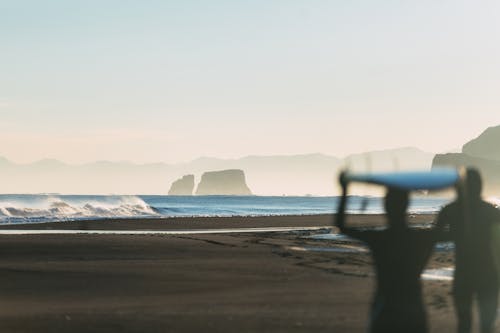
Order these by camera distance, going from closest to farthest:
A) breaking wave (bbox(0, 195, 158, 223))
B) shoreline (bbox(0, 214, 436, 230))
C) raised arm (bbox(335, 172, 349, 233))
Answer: raised arm (bbox(335, 172, 349, 233)), shoreline (bbox(0, 214, 436, 230)), breaking wave (bbox(0, 195, 158, 223))

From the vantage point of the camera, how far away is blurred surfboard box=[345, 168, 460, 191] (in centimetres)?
568

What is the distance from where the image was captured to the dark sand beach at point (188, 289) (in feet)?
37.1

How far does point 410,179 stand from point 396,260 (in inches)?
41.3

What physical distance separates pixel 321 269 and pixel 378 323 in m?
12.4

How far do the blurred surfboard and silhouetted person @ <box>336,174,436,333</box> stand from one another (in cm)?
52

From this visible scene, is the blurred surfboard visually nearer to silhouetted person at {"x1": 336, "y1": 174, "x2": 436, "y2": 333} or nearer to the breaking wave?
silhouetted person at {"x1": 336, "y1": 174, "x2": 436, "y2": 333}

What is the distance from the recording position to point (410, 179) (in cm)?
582

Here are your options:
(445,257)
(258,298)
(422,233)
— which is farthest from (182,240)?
(422,233)

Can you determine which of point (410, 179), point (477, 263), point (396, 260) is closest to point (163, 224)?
point (477, 263)

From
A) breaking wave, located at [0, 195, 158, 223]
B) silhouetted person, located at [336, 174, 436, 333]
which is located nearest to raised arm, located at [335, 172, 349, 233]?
silhouetted person, located at [336, 174, 436, 333]

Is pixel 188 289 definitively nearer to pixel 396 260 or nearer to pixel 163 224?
pixel 396 260

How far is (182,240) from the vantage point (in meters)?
29.7

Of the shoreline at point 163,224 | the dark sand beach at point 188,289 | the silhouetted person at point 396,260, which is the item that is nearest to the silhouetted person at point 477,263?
the silhouetted person at point 396,260

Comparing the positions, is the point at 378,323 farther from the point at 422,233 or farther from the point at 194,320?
the point at 194,320
